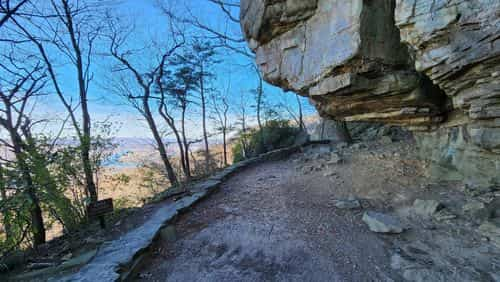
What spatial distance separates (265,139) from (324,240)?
6922 mm

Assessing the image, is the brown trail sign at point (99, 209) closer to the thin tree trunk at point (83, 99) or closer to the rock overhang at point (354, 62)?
the thin tree trunk at point (83, 99)

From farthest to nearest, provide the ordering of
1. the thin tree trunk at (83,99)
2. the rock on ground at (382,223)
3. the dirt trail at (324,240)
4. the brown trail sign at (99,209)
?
1. the thin tree trunk at (83,99)
2. the brown trail sign at (99,209)
3. the rock on ground at (382,223)
4. the dirt trail at (324,240)

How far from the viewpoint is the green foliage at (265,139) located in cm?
907

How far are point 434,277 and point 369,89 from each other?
230cm

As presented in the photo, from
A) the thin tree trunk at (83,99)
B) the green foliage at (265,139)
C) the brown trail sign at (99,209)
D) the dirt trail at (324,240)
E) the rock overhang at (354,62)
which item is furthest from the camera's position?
the green foliage at (265,139)

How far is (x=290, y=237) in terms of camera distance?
2.43 metres

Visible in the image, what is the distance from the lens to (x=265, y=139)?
9156mm

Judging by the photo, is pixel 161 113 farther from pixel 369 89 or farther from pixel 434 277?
pixel 434 277

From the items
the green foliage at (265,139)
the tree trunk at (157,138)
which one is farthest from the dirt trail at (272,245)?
the green foliage at (265,139)

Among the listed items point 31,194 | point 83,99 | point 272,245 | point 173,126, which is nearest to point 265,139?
point 173,126

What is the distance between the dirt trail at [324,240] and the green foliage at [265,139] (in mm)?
4950

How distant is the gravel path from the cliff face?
1.74 metres

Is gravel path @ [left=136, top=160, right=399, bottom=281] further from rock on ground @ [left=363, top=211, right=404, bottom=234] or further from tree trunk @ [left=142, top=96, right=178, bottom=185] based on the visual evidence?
tree trunk @ [left=142, top=96, right=178, bottom=185]

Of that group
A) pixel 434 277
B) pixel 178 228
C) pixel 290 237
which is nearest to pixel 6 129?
pixel 178 228
